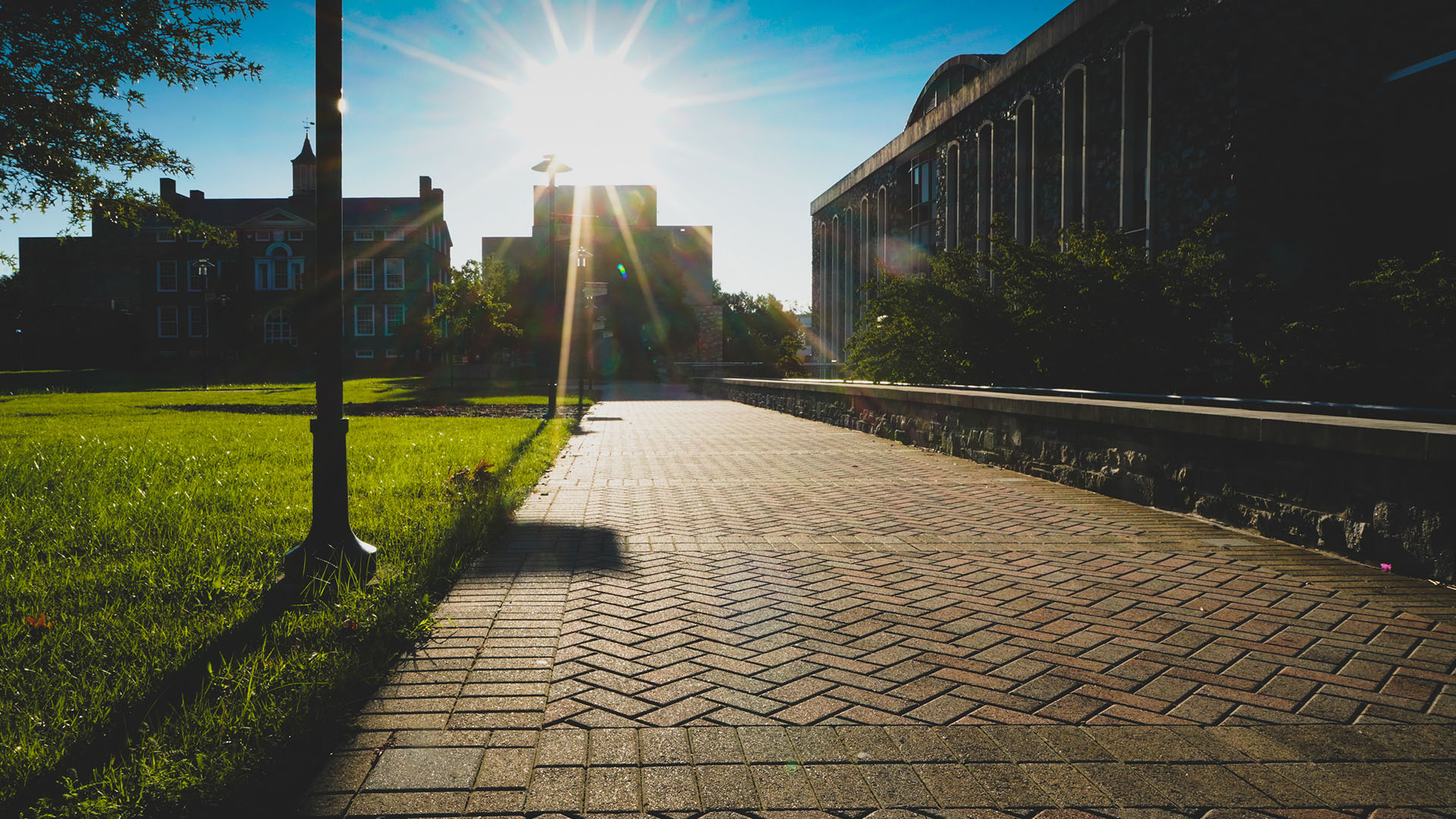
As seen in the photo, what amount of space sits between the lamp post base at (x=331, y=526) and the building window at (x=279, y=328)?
6554 centimetres

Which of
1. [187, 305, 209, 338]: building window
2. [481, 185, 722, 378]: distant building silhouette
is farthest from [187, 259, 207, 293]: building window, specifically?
[481, 185, 722, 378]: distant building silhouette

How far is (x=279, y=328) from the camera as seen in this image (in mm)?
64625

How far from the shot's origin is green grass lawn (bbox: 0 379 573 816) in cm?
248

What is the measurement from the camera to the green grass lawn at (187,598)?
248 cm

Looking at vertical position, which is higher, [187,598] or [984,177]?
[984,177]

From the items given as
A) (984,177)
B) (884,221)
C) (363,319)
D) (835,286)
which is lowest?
(363,319)

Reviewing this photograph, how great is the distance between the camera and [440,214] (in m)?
70.0

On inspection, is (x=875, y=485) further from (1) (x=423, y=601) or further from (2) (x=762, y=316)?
(2) (x=762, y=316)

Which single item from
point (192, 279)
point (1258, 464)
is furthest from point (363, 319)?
point (1258, 464)

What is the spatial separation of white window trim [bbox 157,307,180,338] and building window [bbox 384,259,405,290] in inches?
591

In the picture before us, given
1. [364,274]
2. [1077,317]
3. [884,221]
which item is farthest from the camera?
[364,274]

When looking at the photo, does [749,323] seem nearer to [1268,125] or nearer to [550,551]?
[1268,125]

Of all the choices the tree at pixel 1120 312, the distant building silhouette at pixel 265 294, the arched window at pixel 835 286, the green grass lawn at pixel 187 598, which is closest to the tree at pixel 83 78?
the green grass lawn at pixel 187 598

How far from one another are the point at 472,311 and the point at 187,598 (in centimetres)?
3643
